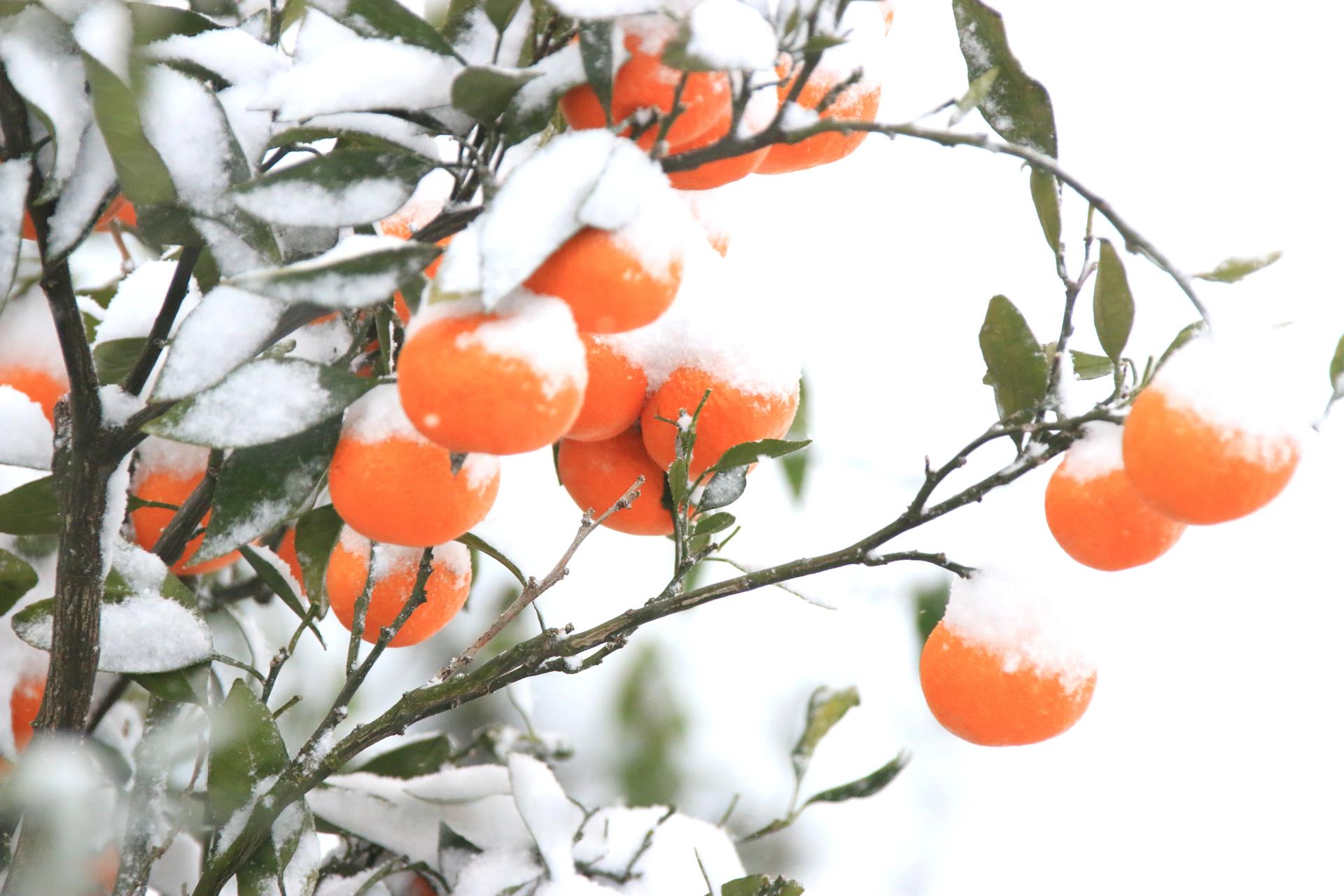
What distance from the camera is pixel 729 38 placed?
14.4 inches

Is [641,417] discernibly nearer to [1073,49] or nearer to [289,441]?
[289,441]

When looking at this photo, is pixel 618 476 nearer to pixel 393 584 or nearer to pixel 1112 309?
pixel 393 584

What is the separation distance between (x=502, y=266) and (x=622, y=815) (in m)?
0.58

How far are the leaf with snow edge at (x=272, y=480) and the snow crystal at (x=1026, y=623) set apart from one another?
1.03 feet

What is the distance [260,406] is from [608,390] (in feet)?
0.54

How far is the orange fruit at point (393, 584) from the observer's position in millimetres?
599

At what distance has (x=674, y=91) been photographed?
0.41m

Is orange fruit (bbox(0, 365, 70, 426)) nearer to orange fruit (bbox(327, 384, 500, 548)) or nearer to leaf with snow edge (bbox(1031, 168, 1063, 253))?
orange fruit (bbox(327, 384, 500, 548))

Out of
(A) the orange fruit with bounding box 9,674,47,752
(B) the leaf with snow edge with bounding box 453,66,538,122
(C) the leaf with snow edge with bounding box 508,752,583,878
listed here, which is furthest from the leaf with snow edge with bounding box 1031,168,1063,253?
(A) the orange fruit with bounding box 9,674,47,752

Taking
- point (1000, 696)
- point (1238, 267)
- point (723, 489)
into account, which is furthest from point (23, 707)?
point (1238, 267)

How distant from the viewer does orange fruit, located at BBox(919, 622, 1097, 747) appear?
51cm

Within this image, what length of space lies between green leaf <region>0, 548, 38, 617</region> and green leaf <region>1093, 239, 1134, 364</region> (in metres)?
0.57

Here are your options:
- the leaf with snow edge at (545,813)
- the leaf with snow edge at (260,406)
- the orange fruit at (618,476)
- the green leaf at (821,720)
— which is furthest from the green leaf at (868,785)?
the leaf with snow edge at (260,406)

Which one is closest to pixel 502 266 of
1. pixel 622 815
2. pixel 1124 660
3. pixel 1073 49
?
pixel 622 815
